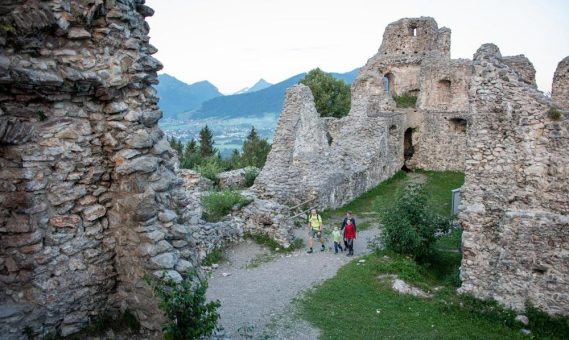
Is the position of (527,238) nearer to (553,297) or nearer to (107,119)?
(553,297)

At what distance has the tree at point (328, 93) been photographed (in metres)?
39.3

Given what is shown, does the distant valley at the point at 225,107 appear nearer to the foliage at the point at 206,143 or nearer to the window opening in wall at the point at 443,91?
the foliage at the point at 206,143

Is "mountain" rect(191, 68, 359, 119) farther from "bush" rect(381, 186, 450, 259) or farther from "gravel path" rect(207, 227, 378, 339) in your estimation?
"bush" rect(381, 186, 450, 259)

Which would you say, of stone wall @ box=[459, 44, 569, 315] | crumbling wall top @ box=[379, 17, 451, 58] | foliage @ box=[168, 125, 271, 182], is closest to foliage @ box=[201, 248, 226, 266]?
stone wall @ box=[459, 44, 569, 315]

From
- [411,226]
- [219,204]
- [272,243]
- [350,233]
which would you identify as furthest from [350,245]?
[219,204]

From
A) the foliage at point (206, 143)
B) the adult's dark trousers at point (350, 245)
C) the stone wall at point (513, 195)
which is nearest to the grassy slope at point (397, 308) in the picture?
the stone wall at point (513, 195)

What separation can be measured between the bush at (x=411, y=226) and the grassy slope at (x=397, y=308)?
36cm

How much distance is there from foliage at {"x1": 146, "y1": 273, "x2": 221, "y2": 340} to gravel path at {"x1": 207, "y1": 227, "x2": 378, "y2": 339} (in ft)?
8.47

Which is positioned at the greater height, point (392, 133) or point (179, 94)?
point (179, 94)

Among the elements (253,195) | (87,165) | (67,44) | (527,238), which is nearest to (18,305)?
(87,165)

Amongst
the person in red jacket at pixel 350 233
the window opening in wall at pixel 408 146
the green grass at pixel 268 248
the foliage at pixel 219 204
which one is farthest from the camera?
the window opening in wall at pixel 408 146

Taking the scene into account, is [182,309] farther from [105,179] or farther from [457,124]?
[457,124]

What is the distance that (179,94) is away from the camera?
17225cm

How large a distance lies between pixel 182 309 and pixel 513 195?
23.3 feet
